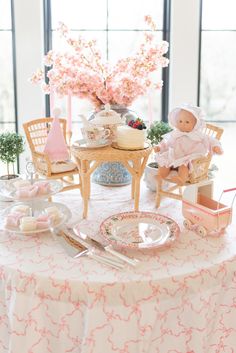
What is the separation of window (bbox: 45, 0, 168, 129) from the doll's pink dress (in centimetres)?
146

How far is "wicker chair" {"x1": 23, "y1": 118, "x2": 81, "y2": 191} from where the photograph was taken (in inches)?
105

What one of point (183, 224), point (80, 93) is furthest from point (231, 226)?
point (80, 93)

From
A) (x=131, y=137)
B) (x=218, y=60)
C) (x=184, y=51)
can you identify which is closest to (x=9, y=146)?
(x=131, y=137)

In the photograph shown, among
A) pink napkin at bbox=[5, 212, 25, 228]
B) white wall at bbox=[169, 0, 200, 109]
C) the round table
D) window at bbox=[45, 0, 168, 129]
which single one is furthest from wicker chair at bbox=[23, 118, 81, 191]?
white wall at bbox=[169, 0, 200, 109]

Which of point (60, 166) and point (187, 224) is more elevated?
point (60, 166)

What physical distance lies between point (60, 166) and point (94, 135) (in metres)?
0.38

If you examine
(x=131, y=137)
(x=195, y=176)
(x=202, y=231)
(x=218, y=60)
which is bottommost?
(x=202, y=231)

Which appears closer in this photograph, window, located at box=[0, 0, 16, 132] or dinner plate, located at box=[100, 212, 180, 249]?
dinner plate, located at box=[100, 212, 180, 249]

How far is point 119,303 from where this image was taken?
1.71m

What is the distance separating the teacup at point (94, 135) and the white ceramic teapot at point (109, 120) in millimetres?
34

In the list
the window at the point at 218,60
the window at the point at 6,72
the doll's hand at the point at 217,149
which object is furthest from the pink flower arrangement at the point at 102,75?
the window at the point at 218,60

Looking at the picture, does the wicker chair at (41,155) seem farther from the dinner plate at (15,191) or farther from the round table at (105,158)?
the dinner plate at (15,191)

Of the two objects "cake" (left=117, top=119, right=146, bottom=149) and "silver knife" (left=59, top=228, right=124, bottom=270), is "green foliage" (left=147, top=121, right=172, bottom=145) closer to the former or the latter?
"cake" (left=117, top=119, right=146, bottom=149)

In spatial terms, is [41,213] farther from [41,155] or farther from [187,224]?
[187,224]
